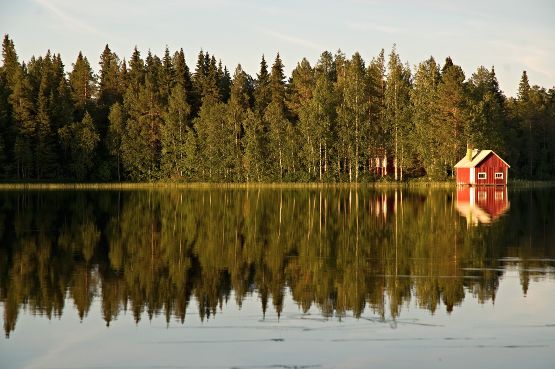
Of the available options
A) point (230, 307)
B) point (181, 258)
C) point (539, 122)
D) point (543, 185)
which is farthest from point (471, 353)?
point (539, 122)

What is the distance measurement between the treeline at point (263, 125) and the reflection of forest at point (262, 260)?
60.3 m

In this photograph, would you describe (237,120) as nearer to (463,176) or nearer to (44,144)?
(44,144)

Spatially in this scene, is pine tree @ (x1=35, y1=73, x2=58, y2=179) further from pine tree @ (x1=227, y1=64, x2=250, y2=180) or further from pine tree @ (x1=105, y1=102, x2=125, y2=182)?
pine tree @ (x1=227, y1=64, x2=250, y2=180)

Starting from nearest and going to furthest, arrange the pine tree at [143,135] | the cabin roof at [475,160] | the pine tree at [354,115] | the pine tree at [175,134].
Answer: the cabin roof at [475,160] → the pine tree at [354,115] → the pine tree at [175,134] → the pine tree at [143,135]

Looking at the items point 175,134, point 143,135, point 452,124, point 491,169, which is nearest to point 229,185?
point 175,134

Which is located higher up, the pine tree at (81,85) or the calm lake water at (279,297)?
the pine tree at (81,85)

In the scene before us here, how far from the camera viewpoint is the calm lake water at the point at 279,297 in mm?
14664

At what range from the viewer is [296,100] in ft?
411

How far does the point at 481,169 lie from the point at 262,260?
254 feet

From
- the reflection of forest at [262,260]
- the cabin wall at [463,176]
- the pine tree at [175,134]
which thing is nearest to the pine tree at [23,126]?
the pine tree at [175,134]

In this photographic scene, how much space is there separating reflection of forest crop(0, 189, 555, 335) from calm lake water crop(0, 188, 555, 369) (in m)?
0.08

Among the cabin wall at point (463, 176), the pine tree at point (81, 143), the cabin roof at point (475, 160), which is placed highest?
the pine tree at point (81, 143)

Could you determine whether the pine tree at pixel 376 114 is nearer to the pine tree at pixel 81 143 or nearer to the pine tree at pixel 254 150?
the pine tree at pixel 254 150

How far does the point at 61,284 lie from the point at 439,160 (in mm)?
86530
